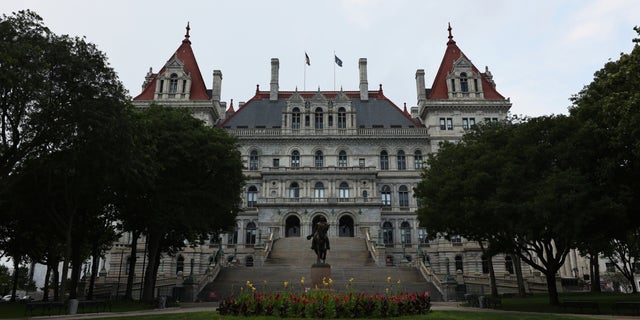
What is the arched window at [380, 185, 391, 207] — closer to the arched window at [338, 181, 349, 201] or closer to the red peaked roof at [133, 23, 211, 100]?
the arched window at [338, 181, 349, 201]

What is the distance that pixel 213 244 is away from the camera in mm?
54125

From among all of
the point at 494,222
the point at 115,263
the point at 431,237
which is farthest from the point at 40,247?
the point at 494,222

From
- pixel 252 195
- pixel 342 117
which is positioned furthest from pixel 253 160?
pixel 342 117

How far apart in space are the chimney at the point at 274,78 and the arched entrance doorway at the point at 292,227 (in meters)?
18.1

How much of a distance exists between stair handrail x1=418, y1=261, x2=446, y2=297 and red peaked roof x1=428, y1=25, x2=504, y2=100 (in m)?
28.4

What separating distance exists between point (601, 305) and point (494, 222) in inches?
273

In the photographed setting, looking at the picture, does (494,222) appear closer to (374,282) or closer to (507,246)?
(507,246)

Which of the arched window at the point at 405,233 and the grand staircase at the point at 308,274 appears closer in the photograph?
the grand staircase at the point at 308,274

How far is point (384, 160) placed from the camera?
57156 millimetres

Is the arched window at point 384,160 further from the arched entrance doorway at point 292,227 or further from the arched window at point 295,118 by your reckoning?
the arched entrance doorway at point 292,227

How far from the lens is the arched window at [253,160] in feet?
187

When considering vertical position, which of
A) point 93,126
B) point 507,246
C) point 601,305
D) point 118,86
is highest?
point 118,86

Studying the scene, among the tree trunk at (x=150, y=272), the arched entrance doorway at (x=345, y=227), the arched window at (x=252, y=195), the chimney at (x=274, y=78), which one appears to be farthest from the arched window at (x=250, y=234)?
the tree trunk at (x=150, y=272)

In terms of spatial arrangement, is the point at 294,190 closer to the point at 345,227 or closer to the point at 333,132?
the point at 345,227
